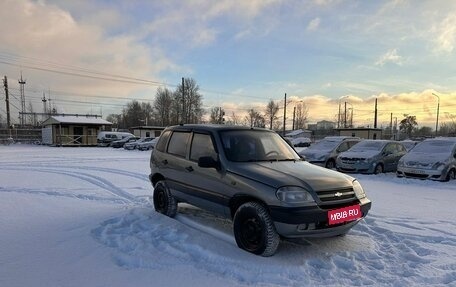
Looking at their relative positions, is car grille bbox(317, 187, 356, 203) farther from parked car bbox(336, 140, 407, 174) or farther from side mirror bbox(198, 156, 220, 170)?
parked car bbox(336, 140, 407, 174)

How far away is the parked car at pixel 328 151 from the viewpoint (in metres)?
17.0

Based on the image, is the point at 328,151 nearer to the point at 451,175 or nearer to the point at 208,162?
the point at 451,175

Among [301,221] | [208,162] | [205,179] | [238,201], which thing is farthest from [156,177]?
[301,221]

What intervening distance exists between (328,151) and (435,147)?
4503mm

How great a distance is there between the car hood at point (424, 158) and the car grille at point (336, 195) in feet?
32.1

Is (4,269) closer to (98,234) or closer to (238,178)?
(98,234)

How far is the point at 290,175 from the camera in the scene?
4965mm

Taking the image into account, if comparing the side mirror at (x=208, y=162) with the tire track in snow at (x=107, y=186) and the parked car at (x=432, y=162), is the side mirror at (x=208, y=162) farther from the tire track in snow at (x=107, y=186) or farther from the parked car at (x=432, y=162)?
the parked car at (x=432, y=162)

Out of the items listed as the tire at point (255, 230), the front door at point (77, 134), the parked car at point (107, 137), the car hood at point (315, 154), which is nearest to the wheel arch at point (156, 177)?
the tire at point (255, 230)

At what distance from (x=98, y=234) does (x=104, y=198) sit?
2.96 metres

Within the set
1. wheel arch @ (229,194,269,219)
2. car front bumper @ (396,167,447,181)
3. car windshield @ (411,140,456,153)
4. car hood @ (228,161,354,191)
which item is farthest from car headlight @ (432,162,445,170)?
wheel arch @ (229,194,269,219)

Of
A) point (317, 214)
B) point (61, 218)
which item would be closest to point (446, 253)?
point (317, 214)

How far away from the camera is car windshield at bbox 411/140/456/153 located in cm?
1403

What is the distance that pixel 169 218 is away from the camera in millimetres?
6480
